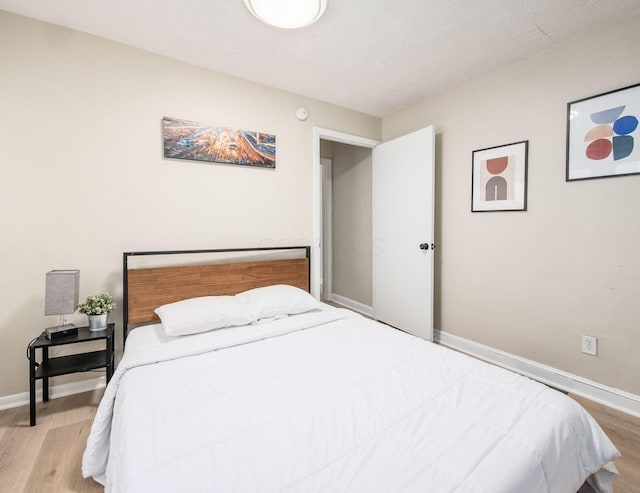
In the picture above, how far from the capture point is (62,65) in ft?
6.35

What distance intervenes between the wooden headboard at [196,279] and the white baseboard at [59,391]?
42 cm

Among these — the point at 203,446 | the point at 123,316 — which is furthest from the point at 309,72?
the point at 203,446

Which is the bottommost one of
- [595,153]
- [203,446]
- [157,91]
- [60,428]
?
[60,428]

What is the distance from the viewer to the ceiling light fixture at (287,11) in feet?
5.37

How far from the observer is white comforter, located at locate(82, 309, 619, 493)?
2.65 ft

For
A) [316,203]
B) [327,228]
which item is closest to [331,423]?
[316,203]

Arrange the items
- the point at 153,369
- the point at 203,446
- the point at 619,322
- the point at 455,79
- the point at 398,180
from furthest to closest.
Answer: the point at 398,180
the point at 455,79
the point at 619,322
the point at 153,369
the point at 203,446

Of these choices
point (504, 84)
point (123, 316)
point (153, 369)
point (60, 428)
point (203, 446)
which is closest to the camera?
point (203, 446)

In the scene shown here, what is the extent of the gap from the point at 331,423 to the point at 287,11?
2000 millimetres

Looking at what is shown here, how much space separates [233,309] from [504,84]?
2671mm

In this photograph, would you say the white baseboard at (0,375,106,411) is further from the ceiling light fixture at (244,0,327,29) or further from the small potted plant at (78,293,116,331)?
the ceiling light fixture at (244,0,327,29)

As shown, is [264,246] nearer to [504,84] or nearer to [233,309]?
[233,309]

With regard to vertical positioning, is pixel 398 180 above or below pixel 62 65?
below

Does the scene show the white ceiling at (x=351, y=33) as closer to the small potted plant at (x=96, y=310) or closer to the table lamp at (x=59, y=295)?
the table lamp at (x=59, y=295)
